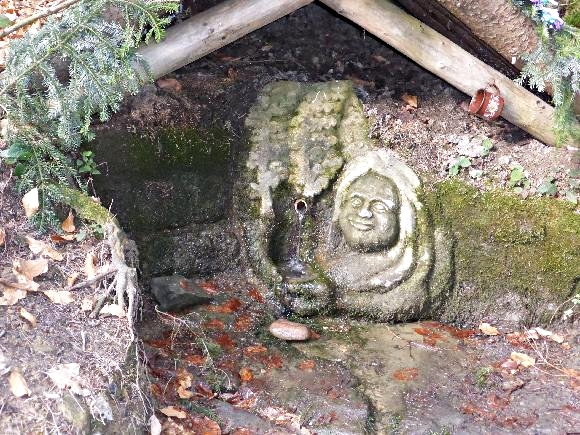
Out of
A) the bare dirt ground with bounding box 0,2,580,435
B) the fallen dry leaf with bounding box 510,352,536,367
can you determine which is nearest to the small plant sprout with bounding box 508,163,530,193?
the bare dirt ground with bounding box 0,2,580,435

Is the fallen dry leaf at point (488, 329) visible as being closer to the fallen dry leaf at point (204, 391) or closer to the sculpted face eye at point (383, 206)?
the sculpted face eye at point (383, 206)

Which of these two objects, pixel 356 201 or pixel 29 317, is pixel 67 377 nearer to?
pixel 29 317

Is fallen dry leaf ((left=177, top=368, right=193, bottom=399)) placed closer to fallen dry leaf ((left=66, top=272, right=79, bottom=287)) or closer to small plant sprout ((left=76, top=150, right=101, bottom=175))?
fallen dry leaf ((left=66, top=272, right=79, bottom=287))

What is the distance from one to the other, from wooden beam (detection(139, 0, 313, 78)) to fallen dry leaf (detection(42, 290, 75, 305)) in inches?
69.2

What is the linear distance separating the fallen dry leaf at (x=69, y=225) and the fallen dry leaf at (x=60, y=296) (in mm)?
512

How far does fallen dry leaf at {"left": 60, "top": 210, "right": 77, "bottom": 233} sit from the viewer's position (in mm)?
4200

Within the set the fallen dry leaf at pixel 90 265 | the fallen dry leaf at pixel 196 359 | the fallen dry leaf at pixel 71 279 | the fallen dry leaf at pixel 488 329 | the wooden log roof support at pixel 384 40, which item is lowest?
the fallen dry leaf at pixel 196 359

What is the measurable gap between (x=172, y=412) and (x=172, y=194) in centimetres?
202

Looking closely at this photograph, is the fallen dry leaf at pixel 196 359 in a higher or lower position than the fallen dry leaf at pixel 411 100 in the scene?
lower

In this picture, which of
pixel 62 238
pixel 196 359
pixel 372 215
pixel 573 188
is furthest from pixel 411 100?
pixel 62 238

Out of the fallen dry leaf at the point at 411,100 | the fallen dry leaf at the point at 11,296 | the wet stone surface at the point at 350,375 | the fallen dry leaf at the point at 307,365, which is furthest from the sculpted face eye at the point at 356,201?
the fallen dry leaf at the point at 11,296

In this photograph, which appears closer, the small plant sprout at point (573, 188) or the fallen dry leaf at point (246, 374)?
the fallen dry leaf at point (246, 374)

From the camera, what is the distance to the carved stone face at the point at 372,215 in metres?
5.36

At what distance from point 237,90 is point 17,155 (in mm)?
2163
